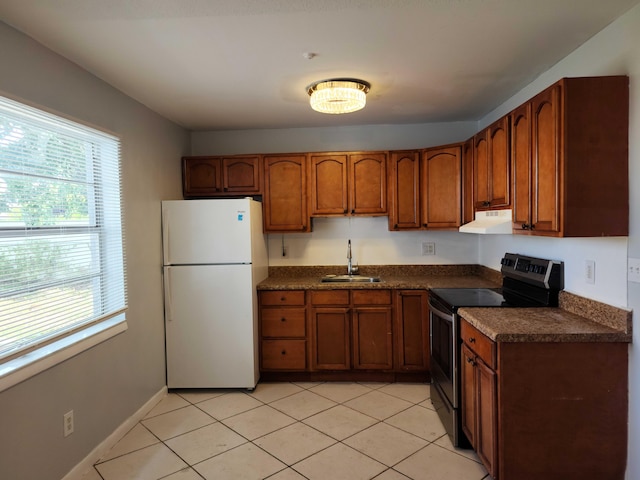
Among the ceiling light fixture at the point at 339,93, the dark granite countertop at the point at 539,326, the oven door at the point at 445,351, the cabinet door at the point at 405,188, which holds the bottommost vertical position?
the oven door at the point at 445,351

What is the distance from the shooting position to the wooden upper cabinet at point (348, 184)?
3.75m

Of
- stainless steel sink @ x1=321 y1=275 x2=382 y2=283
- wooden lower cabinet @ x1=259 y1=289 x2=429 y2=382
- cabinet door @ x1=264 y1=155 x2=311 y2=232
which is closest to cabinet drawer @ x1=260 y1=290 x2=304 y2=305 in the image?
wooden lower cabinet @ x1=259 y1=289 x2=429 y2=382

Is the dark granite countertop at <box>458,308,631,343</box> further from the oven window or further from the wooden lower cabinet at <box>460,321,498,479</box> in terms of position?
the oven window

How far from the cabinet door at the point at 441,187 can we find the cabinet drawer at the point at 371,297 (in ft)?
2.46

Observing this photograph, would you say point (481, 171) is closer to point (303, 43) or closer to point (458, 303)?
point (458, 303)

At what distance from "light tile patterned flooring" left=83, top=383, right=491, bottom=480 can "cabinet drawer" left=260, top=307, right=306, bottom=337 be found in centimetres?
48

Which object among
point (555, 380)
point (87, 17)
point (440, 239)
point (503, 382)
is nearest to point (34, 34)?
point (87, 17)

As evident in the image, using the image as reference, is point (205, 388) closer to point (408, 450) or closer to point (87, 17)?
point (408, 450)

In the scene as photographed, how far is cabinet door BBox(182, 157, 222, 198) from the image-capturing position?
388 centimetres

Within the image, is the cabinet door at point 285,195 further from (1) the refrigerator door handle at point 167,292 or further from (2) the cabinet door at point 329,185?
(1) the refrigerator door handle at point 167,292

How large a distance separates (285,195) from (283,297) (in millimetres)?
952

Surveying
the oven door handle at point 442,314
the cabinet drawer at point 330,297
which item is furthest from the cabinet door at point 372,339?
the oven door handle at point 442,314

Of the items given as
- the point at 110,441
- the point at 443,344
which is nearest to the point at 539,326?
the point at 443,344

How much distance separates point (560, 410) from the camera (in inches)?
77.4
